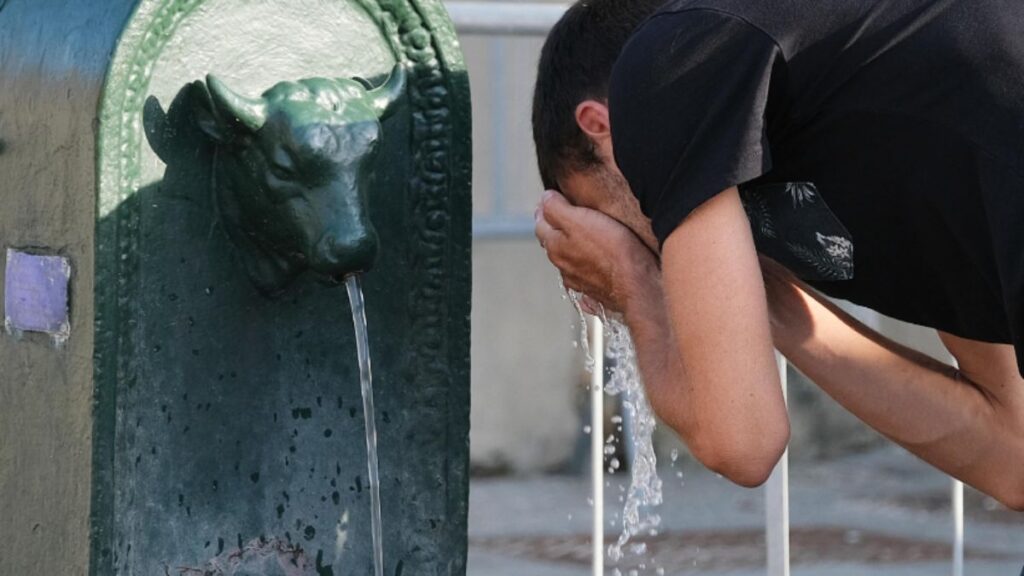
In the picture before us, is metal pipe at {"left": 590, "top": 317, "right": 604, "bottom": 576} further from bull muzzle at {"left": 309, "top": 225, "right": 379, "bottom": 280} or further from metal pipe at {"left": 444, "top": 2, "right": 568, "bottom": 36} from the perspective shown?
bull muzzle at {"left": 309, "top": 225, "right": 379, "bottom": 280}

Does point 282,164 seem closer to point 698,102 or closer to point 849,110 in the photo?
point 698,102

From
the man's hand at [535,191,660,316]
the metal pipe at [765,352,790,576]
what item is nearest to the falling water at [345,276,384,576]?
the man's hand at [535,191,660,316]

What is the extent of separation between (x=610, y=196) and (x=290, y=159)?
451mm

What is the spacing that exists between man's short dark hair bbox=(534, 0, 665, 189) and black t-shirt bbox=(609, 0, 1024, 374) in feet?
0.72

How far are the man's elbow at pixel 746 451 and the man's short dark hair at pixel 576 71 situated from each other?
439mm

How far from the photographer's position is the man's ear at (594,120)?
2623 mm

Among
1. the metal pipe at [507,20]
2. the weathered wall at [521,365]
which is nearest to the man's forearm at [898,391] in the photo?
the metal pipe at [507,20]

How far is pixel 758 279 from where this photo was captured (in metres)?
2.42

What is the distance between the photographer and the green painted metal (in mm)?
2598

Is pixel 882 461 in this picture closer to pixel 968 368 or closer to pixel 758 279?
pixel 968 368

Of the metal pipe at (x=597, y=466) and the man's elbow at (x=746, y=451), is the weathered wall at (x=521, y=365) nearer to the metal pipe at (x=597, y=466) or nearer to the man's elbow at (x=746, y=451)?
the metal pipe at (x=597, y=466)

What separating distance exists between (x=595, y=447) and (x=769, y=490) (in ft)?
1.10

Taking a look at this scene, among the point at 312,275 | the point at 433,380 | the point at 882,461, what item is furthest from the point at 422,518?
the point at 882,461

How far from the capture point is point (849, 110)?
2.42m
